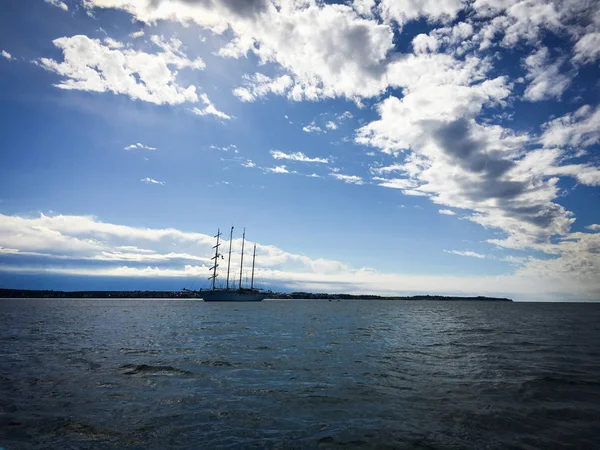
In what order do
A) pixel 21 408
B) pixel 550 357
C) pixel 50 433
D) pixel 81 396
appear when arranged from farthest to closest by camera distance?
pixel 550 357, pixel 81 396, pixel 21 408, pixel 50 433

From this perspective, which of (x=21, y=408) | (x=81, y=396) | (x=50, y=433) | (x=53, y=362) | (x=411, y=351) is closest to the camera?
(x=50, y=433)

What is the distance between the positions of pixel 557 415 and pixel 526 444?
395 cm

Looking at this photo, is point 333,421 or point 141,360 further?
point 141,360

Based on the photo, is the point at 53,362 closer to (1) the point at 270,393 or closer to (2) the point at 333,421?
(1) the point at 270,393

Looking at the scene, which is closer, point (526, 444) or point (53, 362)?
point (526, 444)

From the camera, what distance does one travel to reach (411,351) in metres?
27.9

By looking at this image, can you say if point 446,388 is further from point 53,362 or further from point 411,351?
point 53,362

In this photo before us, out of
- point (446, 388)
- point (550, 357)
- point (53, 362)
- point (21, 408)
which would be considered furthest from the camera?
point (550, 357)

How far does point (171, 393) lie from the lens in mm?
15047

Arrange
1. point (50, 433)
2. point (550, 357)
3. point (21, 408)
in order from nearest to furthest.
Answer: point (50, 433) → point (21, 408) → point (550, 357)

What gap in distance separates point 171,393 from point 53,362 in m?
12.2

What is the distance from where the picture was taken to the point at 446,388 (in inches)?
646

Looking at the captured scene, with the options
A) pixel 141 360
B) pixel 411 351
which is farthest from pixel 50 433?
pixel 411 351

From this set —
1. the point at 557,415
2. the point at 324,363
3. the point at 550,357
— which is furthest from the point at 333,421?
the point at 550,357
